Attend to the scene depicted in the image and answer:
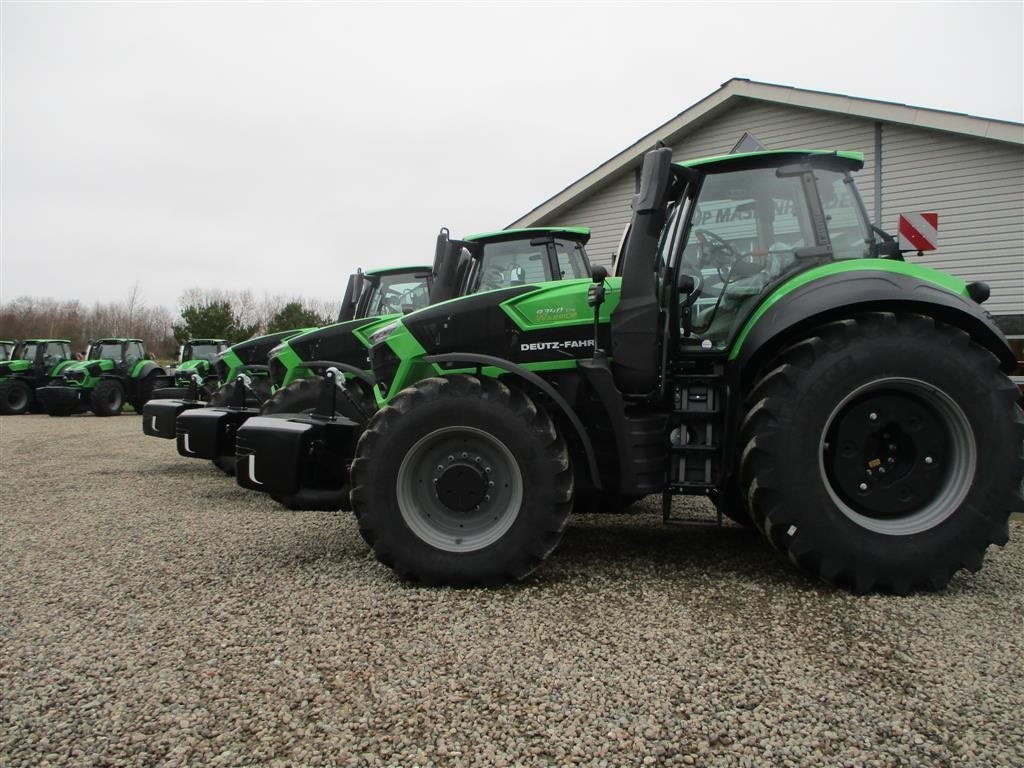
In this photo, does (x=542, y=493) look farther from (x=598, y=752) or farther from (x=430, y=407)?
(x=598, y=752)

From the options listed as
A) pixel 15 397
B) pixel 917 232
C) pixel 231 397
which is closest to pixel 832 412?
pixel 917 232

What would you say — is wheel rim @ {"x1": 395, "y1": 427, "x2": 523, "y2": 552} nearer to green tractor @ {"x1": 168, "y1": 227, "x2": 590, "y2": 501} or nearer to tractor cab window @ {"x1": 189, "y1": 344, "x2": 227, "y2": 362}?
green tractor @ {"x1": 168, "y1": 227, "x2": 590, "y2": 501}

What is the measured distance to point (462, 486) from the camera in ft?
12.4

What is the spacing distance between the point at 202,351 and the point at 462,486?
16097 mm

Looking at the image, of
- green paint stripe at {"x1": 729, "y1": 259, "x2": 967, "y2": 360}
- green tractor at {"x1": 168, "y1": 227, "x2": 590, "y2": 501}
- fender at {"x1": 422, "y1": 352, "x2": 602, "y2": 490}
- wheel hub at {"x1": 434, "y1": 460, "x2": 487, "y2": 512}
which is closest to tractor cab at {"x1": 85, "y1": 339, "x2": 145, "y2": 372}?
→ green tractor at {"x1": 168, "y1": 227, "x2": 590, "y2": 501}

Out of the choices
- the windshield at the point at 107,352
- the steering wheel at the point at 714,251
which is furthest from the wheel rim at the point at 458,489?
the windshield at the point at 107,352

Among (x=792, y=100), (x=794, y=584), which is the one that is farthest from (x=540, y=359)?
(x=792, y=100)

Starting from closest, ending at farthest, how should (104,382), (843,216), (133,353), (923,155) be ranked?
(843,216) < (923,155) < (104,382) < (133,353)

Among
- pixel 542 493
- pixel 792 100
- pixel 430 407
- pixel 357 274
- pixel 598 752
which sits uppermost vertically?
pixel 792 100

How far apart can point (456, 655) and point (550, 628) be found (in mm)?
459

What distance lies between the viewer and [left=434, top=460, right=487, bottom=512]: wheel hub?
3766 millimetres

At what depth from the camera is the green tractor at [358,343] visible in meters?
5.91

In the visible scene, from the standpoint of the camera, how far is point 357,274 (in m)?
8.06

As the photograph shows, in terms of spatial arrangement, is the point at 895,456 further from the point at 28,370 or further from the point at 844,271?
the point at 28,370
